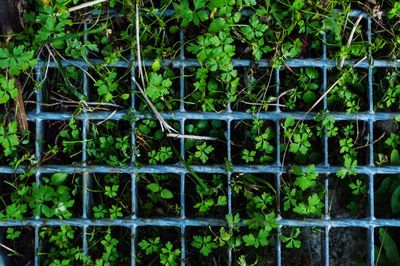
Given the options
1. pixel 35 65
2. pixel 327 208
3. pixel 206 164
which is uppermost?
pixel 35 65

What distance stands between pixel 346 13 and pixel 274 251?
1063 mm

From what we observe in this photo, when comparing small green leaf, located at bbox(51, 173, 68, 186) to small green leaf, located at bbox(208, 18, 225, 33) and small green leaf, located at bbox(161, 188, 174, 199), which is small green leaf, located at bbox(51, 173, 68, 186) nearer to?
small green leaf, located at bbox(161, 188, 174, 199)

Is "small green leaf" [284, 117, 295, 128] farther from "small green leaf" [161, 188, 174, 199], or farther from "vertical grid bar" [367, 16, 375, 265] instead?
"small green leaf" [161, 188, 174, 199]

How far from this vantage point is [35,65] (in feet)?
8.45

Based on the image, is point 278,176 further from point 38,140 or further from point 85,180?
point 38,140

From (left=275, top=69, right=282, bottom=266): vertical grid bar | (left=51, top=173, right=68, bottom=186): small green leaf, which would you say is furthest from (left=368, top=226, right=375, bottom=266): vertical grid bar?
(left=51, top=173, right=68, bottom=186): small green leaf

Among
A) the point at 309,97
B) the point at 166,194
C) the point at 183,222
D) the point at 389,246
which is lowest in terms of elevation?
the point at 389,246

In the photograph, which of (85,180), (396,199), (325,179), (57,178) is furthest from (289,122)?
(57,178)

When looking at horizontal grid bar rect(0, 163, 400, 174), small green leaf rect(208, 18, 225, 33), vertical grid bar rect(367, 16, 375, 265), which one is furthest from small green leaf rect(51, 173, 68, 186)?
vertical grid bar rect(367, 16, 375, 265)

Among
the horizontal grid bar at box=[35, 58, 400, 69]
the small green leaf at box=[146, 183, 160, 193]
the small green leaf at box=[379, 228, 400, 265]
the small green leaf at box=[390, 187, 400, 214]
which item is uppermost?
the horizontal grid bar at box=[35, 58, 400, 69]

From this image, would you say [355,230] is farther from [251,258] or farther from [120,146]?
[120,146]

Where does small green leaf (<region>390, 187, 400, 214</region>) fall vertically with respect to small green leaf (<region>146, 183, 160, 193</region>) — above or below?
below

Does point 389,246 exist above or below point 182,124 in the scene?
below

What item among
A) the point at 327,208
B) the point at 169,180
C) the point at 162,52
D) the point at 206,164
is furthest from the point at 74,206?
the point at 327,208
